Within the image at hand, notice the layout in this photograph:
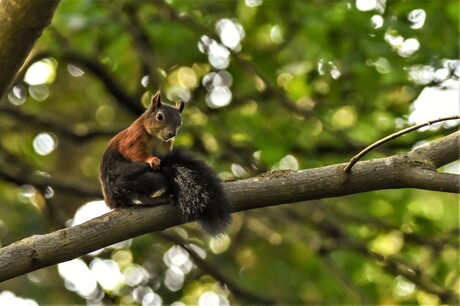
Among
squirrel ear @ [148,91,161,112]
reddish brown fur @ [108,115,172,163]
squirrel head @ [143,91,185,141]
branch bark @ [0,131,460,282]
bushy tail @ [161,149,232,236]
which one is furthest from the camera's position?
squirrel ear @ [148,91,161,112]

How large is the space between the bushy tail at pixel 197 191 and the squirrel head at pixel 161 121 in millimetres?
436

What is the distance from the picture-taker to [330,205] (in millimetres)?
8539

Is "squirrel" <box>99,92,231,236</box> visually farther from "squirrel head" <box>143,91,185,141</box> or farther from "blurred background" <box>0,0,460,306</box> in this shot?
"blurred background" <box>0,0,460,306</box>

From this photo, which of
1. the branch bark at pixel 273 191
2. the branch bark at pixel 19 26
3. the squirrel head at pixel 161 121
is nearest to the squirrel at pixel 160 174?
the squirrel head at pixel 161 121

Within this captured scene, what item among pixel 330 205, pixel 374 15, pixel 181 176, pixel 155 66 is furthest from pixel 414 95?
pixel 181 176

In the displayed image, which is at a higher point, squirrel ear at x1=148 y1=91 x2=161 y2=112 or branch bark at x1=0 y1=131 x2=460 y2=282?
branch bark at x1=0 y1=131 x2=460 y2=282

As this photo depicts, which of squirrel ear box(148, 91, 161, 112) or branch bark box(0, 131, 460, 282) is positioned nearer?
branch bark box(0, 131, 460, 282)

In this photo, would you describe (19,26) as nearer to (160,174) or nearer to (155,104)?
(160,174)

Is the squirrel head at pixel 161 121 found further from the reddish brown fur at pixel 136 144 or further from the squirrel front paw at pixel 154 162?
the squirrel front paw at pixel 154 162

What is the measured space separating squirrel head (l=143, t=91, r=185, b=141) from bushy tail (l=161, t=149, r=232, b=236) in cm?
44

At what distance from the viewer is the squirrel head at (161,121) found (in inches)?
205

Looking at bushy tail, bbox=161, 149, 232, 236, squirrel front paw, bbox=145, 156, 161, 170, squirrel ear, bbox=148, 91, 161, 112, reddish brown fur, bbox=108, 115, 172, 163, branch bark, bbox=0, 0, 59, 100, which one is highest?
branch bark, bbox=0, 0, 59, 100

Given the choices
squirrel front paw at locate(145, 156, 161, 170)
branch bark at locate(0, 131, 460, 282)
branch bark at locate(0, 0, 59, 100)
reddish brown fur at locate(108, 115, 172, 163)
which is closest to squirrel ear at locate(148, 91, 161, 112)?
reddish brown fur at locate(108, 115, 172, 163)

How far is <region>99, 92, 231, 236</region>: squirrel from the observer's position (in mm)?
4285
